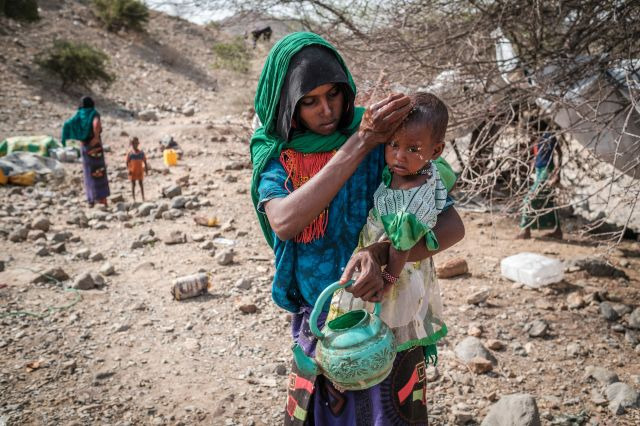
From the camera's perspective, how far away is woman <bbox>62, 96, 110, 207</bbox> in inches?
277

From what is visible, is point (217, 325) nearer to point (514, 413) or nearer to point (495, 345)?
point (495, 345)

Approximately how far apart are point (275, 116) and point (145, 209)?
219 inches

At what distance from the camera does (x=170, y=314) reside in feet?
13.0

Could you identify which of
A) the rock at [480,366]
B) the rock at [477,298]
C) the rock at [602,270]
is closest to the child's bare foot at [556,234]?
the rock at [602,270]

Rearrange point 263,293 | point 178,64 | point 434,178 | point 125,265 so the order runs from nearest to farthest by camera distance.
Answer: point 434,178 < point 263,293 < point 125,265 < point 178,64

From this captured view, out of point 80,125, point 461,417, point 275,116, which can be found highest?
point 80,125

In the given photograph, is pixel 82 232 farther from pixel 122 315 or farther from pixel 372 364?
pixel 372 364

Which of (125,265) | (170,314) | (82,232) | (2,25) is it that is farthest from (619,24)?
(2,25)

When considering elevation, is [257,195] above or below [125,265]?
above

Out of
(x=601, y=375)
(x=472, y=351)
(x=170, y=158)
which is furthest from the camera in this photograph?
(x=170, y=158)

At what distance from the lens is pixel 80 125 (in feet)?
23.1

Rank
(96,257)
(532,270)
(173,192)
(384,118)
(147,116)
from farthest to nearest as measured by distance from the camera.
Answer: (147,116) → (173,192) → (96,257) → (532,270) → (384,118)

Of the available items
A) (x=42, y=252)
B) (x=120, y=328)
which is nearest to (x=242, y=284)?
(x=120, y=328)

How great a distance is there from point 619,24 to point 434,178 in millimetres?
2886
